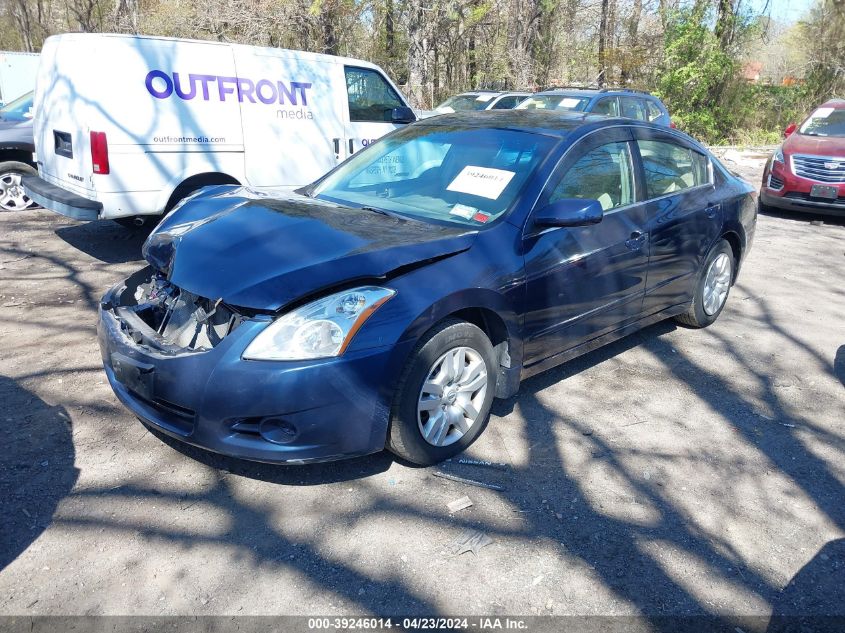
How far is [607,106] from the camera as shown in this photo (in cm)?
1105

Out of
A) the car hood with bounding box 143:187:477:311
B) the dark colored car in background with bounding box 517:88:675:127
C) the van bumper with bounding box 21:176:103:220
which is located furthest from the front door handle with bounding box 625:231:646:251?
the dark colored car in background with bounding box 517:88:675:127

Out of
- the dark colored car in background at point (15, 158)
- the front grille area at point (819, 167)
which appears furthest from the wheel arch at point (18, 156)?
the front grille area at point (819, 167)

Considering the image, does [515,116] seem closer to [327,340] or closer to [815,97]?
[327,340]

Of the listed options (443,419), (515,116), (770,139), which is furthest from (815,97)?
(443,419)

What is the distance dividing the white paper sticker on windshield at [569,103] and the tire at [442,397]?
27.6ft

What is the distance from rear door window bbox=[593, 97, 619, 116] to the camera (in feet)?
35.6

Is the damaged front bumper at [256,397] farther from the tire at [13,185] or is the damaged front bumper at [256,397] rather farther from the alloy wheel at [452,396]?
the tire at [13,185]

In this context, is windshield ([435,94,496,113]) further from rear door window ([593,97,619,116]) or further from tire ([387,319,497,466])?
tire ([387,319,497,466])

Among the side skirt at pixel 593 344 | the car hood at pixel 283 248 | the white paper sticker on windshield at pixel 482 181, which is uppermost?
the white paper sticker on windshield at pixel 482 181

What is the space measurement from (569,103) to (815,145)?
373 centimetres

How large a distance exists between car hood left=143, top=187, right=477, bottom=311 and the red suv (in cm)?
859

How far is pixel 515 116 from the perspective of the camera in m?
4.58

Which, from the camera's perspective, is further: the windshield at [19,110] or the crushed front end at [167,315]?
the windshield at [19,110]

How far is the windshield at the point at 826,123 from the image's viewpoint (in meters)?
10.9
